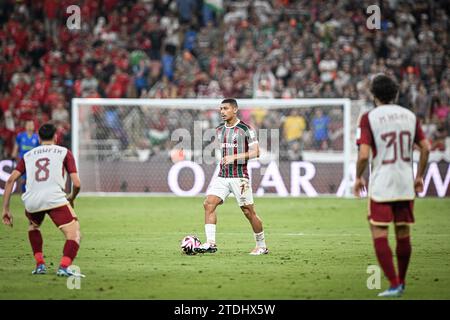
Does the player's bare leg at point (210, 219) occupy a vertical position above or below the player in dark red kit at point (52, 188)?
below

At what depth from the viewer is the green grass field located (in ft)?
30.0

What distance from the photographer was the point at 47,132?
32.4 ft

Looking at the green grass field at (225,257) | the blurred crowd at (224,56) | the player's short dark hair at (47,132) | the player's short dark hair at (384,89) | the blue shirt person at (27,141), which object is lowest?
the green grass field at (225,257)

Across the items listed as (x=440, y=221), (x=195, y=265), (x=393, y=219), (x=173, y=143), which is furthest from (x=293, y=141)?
(x=393, y=219)

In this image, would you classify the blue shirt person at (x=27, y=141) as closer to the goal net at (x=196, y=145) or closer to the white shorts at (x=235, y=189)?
the goal net at (x=196, y=145)

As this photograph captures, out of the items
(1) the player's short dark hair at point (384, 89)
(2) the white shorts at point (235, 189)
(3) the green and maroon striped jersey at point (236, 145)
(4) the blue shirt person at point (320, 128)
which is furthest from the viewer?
(4) the blue shirt person at point (320, 128)

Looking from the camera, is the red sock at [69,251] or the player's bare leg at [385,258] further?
the red sock at [69,251]

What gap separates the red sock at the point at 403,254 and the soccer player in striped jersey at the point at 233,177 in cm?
370

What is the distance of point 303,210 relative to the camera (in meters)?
20.2

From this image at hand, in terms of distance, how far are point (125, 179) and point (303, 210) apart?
6312 mm

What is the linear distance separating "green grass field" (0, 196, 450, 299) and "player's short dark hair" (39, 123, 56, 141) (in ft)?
5.36

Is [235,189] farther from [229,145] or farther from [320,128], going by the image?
[320,128]

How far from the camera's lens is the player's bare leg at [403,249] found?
8781 mm

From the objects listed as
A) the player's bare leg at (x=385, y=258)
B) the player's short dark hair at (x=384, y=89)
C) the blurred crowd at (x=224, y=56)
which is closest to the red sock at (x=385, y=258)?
the player's bare leg at (x=385, y=258)
